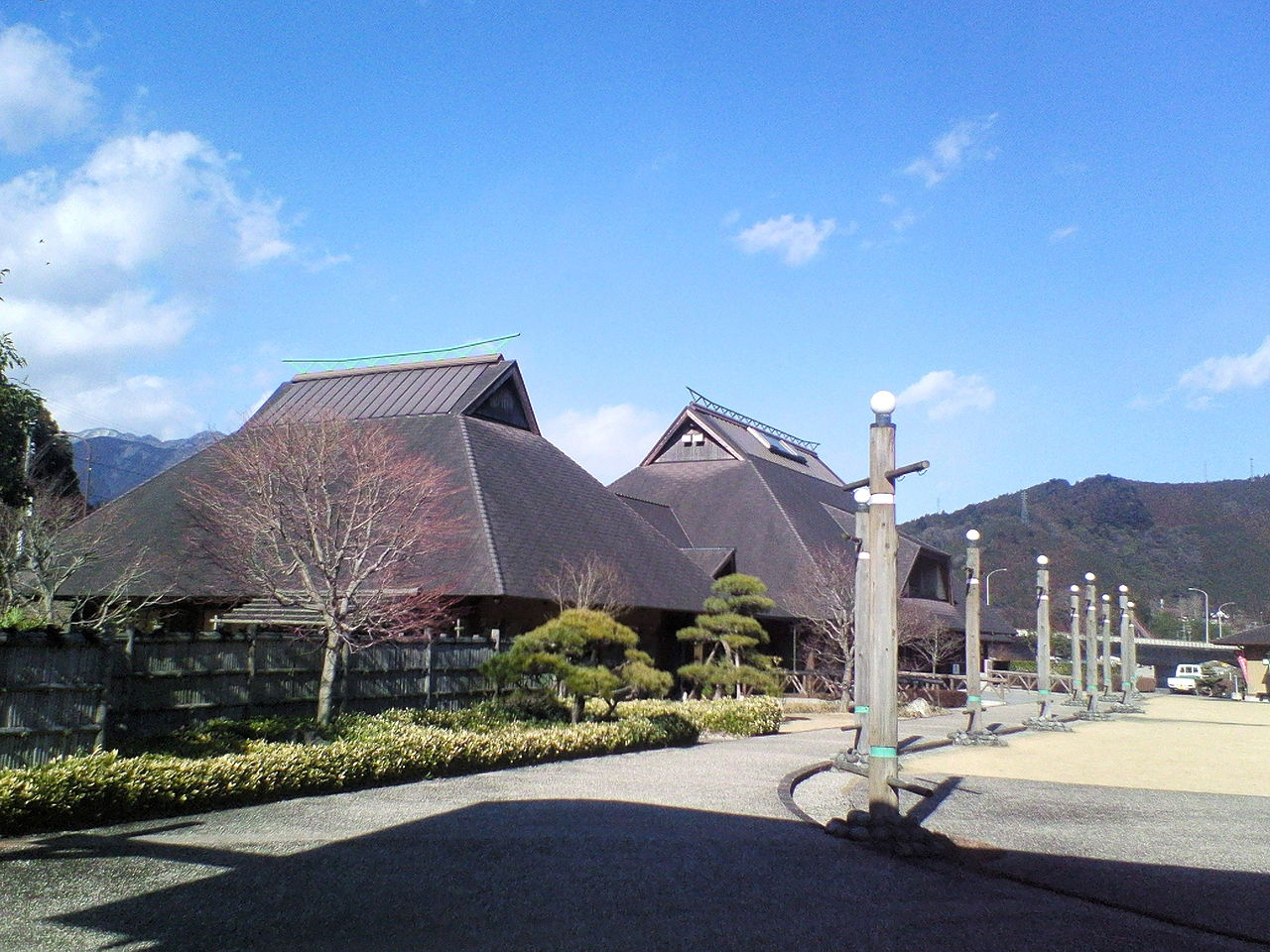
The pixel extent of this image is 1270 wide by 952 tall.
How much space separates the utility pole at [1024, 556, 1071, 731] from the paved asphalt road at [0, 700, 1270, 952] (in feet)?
48.8

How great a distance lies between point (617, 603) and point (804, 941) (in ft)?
52.7

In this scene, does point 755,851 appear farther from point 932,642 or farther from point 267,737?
point 932,642

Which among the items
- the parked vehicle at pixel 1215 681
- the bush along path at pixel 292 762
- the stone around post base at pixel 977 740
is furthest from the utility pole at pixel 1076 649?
the parked vehicle at pixel 1215 681

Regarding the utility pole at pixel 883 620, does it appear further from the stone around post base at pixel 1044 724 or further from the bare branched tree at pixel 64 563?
the stone around post base at pixel 1044 724

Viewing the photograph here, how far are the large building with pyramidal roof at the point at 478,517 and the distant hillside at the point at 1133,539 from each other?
214ft

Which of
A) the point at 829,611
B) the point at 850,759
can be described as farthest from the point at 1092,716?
the point at 850,759

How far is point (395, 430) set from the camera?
26469 mm

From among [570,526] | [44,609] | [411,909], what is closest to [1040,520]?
[570,526]

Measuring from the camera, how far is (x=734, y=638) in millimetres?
23438

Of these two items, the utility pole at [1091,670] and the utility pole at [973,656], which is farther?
the utility pole at [1091,670]

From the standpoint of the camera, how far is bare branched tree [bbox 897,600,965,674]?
31000 millimetres

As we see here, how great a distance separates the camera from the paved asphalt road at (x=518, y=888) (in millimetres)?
5945

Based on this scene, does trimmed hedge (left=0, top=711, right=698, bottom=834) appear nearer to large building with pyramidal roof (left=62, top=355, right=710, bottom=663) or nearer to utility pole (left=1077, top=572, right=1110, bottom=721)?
large building with pyramidal roof (left=62, top=355, right=710, bottom=663)

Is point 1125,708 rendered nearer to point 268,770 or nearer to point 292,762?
point 292,762
